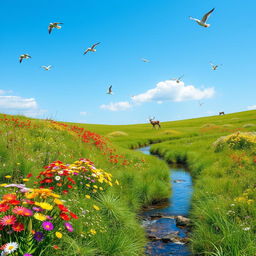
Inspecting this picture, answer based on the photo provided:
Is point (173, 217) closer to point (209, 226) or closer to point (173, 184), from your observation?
point (209, 226)

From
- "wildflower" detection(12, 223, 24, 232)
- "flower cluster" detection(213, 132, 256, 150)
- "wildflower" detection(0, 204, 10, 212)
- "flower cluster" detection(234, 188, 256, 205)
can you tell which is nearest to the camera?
"wildflower" detection(12, 223, 24, 232)

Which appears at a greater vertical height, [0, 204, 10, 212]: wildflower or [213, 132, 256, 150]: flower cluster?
[0, 204, 10, 212]: wildflower

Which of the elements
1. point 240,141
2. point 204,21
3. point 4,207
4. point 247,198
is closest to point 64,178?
point 4,207

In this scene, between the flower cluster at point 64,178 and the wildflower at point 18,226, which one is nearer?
the wildflower at point 18,226

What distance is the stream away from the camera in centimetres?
661

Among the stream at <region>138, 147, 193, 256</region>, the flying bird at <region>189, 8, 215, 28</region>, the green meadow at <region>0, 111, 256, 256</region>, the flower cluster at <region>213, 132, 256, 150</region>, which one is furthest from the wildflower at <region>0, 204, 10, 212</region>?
the flower cluster at <region>213, 132, 256, 150</region>

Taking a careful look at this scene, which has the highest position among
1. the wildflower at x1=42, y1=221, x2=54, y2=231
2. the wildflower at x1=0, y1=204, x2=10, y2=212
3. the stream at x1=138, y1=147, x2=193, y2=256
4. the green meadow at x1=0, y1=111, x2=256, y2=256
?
Answer: the wildflower at x1=0, y1=204, x2=10, y2=212

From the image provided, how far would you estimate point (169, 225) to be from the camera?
8141 mm

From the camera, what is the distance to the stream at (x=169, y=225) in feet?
21.7

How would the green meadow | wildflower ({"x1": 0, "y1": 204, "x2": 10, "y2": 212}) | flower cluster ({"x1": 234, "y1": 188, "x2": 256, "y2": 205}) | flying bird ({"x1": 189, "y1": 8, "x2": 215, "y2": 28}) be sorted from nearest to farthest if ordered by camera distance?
wildflower ({"x1": 0, "y1": 204, "x2": 10, "y2": 212})
the green meadow
flower cluster ({"x1": 234, "y1": 188, "x2": 256, "y2": 205})
flying bird ({"x1": 189, "y1": 8, "x2": 215, "y2": 28})

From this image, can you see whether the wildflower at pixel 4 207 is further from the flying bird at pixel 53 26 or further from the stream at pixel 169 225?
the flying bird at pixel 53 26

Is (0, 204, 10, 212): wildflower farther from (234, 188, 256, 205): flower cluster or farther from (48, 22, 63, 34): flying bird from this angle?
(48, 22, 63, 34): flying bird

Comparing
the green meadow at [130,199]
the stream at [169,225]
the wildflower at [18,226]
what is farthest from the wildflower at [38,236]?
the stream at [169,225]

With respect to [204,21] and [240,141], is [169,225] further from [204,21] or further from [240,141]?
[240,141]
